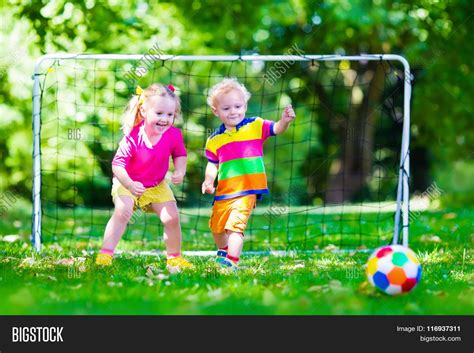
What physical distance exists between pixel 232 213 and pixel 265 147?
450 inches

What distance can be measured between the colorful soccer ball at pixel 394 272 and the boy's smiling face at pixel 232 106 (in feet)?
5.55

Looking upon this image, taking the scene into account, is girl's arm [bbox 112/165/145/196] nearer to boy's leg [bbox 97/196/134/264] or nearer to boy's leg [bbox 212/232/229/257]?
boy's leg [bbox 97/196/134/264]

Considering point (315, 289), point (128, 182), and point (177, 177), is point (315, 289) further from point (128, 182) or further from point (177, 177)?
point (128, 182)

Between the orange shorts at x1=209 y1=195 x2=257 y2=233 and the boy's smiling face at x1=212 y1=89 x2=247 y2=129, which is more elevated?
the boy's smiling face at x1=212 y1=89 x2=247 y2=129

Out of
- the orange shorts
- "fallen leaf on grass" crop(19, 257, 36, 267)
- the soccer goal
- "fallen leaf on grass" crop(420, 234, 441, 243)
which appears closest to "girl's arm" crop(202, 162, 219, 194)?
the orange shorts

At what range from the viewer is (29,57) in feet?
33.6

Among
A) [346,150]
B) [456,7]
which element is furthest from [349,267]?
[346,150]

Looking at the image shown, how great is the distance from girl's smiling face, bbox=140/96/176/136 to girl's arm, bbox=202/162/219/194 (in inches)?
19.2

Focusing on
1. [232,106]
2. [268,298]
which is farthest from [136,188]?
[268,298]

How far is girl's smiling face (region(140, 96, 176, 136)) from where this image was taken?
4.89 m

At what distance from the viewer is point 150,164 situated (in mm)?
4988

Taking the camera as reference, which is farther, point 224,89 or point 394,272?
point 224,89
